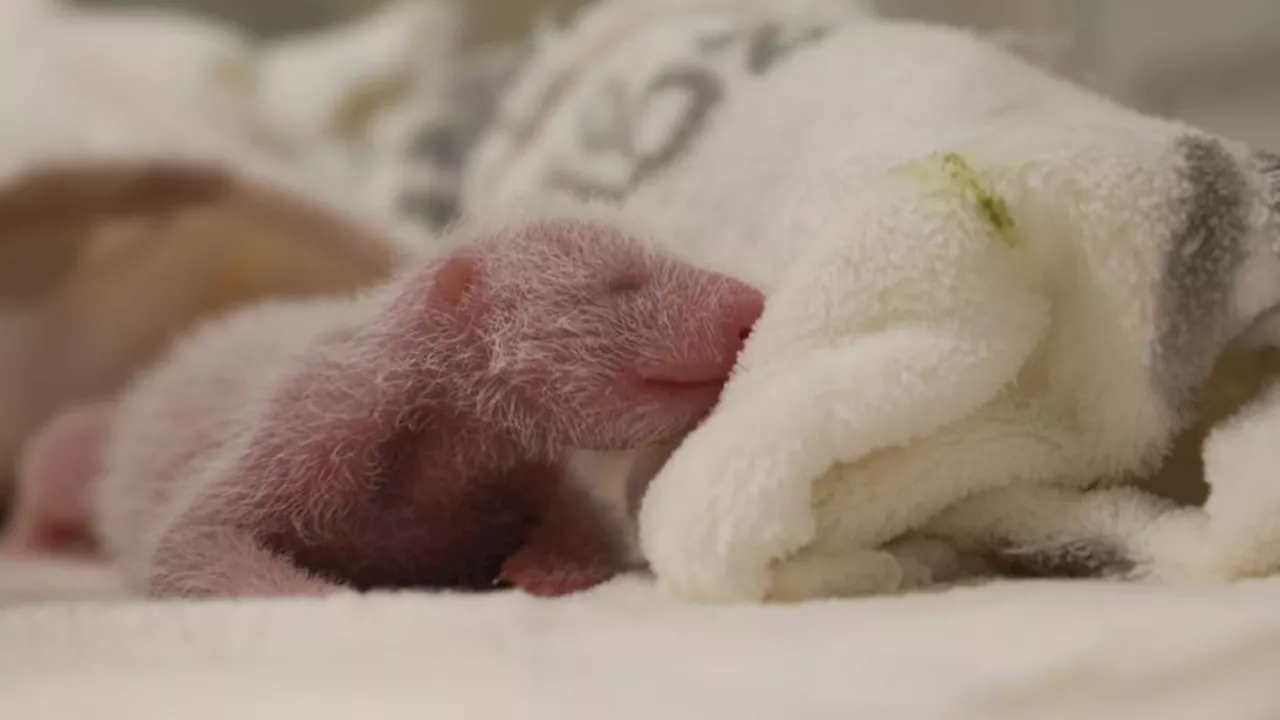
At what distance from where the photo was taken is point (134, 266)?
1.04 m

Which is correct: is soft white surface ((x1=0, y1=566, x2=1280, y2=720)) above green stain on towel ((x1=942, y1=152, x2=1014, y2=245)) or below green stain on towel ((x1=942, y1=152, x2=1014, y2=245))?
below

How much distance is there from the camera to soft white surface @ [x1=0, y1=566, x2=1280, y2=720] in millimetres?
279

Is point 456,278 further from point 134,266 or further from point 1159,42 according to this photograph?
point 134,266

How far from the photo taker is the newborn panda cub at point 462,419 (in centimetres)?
49

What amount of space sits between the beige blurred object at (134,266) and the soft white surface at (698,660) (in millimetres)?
638

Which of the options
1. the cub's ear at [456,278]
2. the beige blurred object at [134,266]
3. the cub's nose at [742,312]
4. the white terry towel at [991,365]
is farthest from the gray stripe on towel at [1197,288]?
the beige blurred object at [134,266]

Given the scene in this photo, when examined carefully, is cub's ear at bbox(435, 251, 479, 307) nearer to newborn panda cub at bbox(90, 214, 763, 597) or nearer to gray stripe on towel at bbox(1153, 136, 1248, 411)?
newborn panda cub at bbox(90, 214, 763, 597)

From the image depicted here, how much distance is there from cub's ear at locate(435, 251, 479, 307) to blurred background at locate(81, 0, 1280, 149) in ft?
0.92

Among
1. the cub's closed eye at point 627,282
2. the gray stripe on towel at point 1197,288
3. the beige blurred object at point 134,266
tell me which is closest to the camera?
the gray stripe on towel at point 1197,288

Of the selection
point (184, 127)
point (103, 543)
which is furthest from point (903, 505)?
point (184, 127)

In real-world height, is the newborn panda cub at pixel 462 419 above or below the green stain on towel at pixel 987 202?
below

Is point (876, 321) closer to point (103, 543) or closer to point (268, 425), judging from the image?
point (268, 425)

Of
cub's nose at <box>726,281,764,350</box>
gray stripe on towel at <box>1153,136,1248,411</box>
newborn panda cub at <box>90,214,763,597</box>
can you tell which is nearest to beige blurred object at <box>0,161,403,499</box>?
newborn panda cub at <box>90,214,763,597</box>

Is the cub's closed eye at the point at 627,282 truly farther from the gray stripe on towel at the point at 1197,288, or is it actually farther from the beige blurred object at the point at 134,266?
the beige blurred object at the point at 134,266
